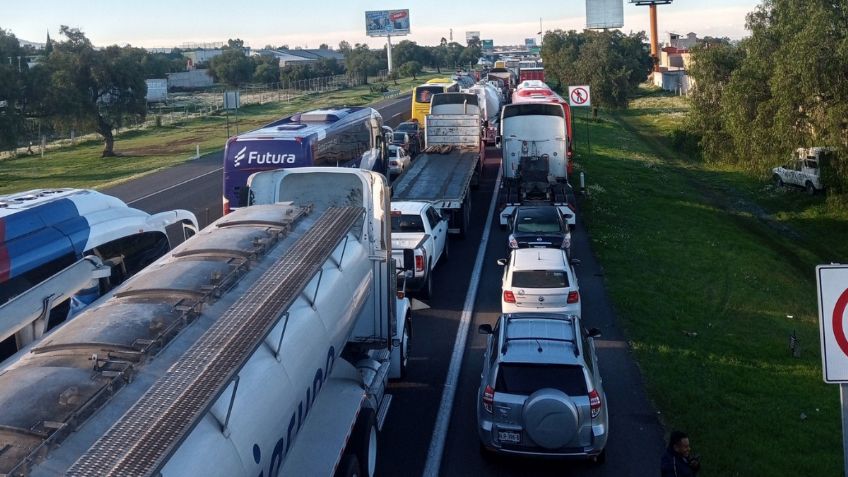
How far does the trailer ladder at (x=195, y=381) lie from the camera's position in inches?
159

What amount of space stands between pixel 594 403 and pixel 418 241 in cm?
793

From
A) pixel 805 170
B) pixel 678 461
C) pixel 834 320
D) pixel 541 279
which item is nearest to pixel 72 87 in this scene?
pixel 805 170

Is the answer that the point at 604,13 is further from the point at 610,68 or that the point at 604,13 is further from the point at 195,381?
the point at 195,381

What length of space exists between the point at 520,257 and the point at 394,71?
407 feet

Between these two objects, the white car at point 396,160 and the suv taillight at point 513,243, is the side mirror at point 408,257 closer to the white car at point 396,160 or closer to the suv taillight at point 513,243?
the suv taillight at point 513,243

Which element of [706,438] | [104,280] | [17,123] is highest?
[17,123]

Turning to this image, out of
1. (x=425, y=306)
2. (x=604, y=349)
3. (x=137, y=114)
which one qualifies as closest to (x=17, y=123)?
(x=137, y=114)

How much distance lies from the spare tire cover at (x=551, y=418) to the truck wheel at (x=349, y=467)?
207 cm

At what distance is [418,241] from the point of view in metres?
16.5

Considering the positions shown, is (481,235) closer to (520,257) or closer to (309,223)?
(520,257)

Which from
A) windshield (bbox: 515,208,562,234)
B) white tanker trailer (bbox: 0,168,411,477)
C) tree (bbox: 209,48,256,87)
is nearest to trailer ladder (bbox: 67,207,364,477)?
white tanker trailer (bbox: 0,168,411,477)

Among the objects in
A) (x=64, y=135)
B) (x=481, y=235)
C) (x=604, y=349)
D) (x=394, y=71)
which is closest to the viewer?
(x=604, y=349)

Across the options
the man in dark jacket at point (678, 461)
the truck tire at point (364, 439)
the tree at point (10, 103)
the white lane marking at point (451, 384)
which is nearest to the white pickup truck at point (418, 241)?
the white lane marking at point (451, 384)

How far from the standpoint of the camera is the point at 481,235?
2303 centimetres
